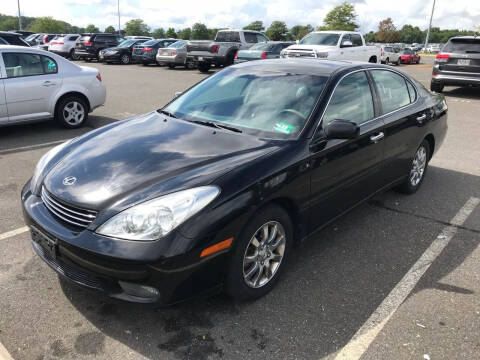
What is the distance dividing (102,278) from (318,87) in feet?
7.35

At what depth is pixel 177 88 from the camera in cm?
1407

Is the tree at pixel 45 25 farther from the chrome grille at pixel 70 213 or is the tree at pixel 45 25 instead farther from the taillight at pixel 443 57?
the chrome grille at pixel 70 213

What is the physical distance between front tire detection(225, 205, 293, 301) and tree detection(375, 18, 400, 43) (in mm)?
83705

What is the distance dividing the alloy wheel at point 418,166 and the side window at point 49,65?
6160mm

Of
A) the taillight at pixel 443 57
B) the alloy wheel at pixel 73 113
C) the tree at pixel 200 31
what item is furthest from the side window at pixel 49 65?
the tree at pixel 200 31

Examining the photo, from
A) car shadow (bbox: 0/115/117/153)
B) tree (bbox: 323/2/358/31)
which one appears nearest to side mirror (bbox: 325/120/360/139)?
car shadow (bbox: 0/115/117/153)

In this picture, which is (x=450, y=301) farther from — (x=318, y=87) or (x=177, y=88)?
(x=177, y=88)

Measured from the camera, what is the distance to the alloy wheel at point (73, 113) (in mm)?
7934

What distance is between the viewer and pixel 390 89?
14.5 ft

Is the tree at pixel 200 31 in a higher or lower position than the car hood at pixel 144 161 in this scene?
higher

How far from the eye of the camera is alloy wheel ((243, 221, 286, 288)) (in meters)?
2.87

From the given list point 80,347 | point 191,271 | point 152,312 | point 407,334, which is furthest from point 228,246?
point 407,334

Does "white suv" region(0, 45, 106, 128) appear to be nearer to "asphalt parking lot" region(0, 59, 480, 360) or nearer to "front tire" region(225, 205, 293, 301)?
"asphalt parking lot" region(0, 59, 480, 360)

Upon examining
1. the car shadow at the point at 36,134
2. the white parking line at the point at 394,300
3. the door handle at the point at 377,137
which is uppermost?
the door handle at the point at 377,137
